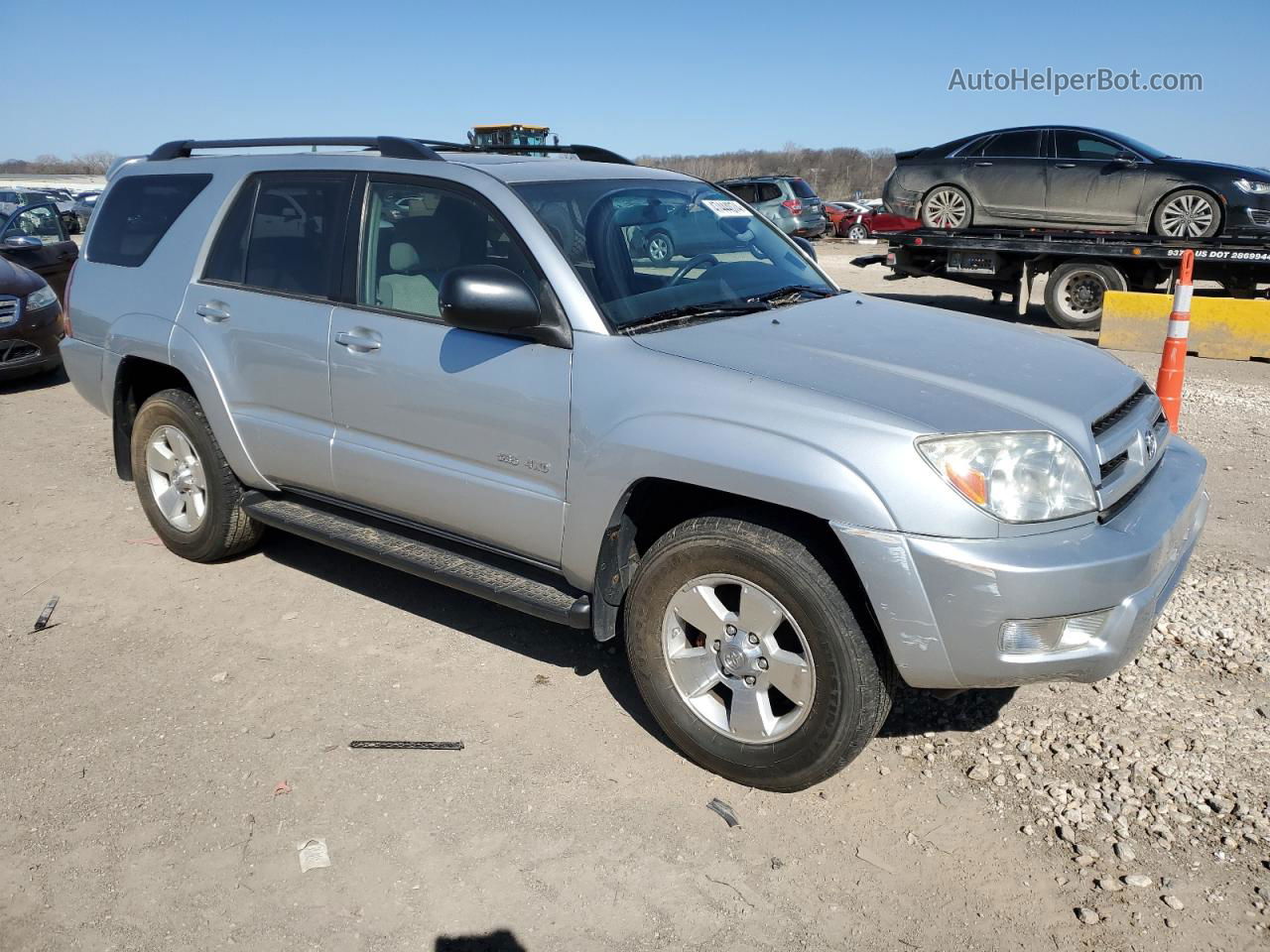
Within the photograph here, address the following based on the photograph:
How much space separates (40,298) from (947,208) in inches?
411

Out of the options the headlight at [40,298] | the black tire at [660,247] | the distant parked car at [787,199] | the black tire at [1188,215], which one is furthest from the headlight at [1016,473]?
the distant parked car at [787,199]

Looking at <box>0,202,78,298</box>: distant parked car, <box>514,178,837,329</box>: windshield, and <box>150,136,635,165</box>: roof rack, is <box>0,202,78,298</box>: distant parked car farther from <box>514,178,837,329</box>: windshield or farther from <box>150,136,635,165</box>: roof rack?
<box>514,178,837,329</box>: windshield

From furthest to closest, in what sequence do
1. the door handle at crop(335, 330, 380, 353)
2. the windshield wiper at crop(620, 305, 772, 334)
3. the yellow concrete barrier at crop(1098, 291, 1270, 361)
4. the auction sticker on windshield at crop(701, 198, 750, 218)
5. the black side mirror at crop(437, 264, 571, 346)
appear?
the yellow concrete barrier at crop(1098, 291, 1270, 361), the auction sticker on windshield at crop(701, 198, 750, 218), the door handle at crop(335, 330, 380, 353), the windshield wiper at crop(620, 305, 772, 334), the black side mirror at crop(437, 264, 571, 346)

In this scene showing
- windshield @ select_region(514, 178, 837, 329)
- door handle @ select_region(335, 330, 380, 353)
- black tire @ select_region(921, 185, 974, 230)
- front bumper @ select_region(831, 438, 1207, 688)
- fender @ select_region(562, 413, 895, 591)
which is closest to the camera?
front bumper @ select_region(831, 438, 1207, 688)

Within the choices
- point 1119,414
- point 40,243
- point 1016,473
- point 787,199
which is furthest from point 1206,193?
point 787,199

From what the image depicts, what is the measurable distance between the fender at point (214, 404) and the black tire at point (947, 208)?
36.1ft

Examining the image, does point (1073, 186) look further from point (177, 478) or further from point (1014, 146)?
point (177, 478)

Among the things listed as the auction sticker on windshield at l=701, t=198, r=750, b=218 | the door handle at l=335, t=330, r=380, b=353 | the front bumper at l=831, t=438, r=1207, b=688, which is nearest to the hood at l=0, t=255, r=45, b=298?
the door handle at l=335, t=330, r=380, b=353

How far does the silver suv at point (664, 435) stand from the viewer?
9.41 ft

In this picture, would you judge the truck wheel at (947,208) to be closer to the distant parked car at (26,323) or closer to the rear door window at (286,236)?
the distant parked car at (26,323)

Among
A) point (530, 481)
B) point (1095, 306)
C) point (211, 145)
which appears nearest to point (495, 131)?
point (1095, 306)

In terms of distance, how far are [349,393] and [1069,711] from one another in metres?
2.93

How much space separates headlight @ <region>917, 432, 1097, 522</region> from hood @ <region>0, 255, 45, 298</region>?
9325mm

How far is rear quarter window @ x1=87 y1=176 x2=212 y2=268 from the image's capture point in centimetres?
497
